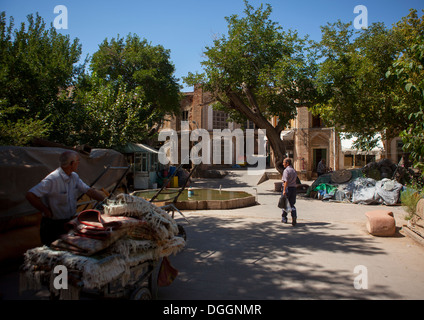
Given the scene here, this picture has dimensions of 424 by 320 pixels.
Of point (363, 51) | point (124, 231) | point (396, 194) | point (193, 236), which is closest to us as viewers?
point (124, 231)

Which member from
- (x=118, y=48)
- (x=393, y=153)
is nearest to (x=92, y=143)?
(x=118, y=48)

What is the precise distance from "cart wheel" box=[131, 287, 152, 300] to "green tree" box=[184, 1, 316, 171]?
13.3 meters

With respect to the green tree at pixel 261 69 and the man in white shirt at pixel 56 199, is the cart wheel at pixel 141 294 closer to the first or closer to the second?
the man in white shirt at pixel 56 199

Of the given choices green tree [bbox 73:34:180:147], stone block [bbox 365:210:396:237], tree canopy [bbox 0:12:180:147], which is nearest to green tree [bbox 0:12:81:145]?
tree canopy [bbox 0:12:180:147]

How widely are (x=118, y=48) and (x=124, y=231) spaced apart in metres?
23.7

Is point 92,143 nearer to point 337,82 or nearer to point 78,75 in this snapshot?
point 78,75

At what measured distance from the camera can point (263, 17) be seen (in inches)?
689

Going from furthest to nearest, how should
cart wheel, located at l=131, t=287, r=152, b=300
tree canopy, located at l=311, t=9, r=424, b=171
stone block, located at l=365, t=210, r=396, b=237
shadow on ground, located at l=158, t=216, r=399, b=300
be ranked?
tree canopy, located at l=311, t=9, r=424, b=171 → stone block, located at l=365, t=210, r=396, b=237 → shadow on ground, located at l=158, t=216, r=399, b=300 → cart wheel, located at l=131, t=287, r=152, b=300

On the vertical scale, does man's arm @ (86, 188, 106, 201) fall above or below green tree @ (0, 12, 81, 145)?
below

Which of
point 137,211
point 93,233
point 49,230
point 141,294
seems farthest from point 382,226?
point 49,230

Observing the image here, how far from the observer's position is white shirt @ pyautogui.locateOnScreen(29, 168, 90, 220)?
3391 millimetres

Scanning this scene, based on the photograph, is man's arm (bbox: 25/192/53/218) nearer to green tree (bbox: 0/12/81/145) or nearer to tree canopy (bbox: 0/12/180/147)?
tree canopy (bbox: 0/12/180/147)

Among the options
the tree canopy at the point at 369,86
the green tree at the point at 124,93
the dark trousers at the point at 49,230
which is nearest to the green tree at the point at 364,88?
the tree canopy at the point at 369,86

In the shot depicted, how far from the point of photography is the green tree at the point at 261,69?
15.5 m
